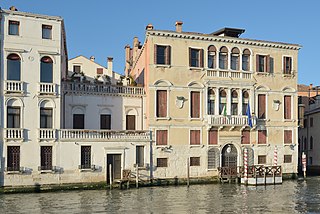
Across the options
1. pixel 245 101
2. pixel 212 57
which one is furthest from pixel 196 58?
pixel 245 101

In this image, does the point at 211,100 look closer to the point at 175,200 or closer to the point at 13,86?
the point at 175,200

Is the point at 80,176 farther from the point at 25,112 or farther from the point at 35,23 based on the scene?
the point at 35,23

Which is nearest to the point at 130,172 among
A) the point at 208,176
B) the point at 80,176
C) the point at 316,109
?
the point at 80,176

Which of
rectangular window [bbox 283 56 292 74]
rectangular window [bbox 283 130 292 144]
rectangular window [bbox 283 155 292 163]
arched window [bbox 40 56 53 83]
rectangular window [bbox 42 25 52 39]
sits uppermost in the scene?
rectangular window [bbox 42 25 52 39]

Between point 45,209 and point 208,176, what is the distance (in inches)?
530

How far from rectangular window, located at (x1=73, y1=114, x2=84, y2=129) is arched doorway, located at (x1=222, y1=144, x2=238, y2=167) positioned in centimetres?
969

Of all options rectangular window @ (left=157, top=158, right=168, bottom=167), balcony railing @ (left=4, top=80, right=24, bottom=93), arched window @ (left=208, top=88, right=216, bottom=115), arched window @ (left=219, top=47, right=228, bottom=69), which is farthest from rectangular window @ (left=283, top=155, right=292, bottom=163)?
balcony railing @ (left=4, top=80, right=24, bottom=93)

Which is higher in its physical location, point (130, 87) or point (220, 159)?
point (130, 87)

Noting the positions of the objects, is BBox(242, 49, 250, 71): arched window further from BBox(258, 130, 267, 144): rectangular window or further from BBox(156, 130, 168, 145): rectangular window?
BBox(156, 130, 168, 145): rectangular window

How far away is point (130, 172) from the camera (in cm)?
2797

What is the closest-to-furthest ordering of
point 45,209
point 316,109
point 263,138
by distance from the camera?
point 45,209 < point 263,138 < point 316,109

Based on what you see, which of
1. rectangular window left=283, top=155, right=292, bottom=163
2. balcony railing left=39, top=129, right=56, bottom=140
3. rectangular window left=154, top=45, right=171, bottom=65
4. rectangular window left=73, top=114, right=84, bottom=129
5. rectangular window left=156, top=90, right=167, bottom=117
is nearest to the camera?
balcony railing left=39, top=129, right=56, bottom=140

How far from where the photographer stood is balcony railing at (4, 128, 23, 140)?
25083 mm

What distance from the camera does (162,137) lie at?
29594 millimetres
